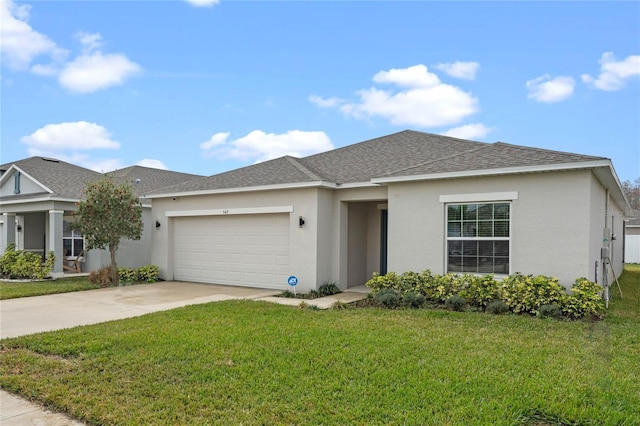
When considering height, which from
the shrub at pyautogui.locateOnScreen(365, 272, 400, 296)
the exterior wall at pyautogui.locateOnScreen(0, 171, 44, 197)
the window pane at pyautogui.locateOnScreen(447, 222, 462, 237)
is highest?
the exterior wall at pyautogui.locateOnScreen(0, 171, 44, 197)

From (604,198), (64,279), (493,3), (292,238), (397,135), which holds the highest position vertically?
(493,3)

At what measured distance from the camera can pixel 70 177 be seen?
62.6ft

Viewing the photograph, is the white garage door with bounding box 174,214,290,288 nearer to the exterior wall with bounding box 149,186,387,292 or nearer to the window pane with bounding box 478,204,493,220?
the exterior wall with bounding box 149,186,387,292

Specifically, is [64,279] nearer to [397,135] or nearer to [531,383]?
[397,135]

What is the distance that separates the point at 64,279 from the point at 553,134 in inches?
742

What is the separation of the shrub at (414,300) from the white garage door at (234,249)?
4118 millimetres

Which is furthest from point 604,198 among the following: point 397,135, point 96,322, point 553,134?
point 96,322

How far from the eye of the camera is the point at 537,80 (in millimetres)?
14102

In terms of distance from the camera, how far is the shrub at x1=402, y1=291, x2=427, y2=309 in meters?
9.48

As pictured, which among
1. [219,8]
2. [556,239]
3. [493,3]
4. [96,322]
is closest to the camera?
[96,322]

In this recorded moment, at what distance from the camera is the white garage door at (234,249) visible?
12945mm

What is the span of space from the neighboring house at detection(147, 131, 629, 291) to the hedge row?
42cm

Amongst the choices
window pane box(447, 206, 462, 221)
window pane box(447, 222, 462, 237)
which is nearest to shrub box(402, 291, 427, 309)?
window pane box(447, 222, 462, 237)

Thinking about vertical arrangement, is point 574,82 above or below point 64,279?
above
